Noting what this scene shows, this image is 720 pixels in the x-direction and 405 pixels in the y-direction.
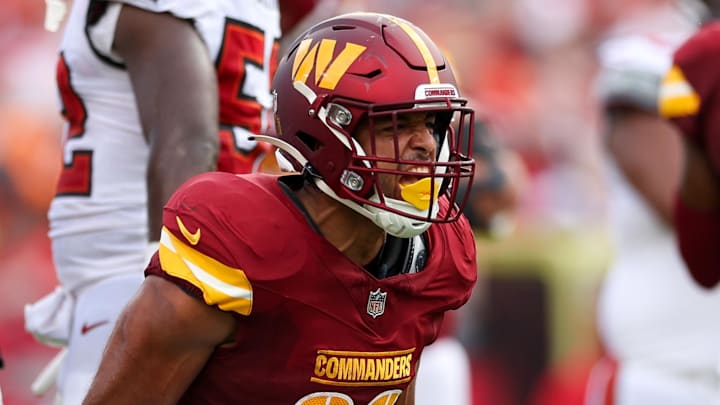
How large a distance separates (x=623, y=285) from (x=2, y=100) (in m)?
4.92

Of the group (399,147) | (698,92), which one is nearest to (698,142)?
(698,92)

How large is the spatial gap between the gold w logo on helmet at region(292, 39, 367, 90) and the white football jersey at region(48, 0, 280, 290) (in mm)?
586

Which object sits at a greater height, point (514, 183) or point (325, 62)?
point (325, 62)

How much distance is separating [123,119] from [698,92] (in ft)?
5.20

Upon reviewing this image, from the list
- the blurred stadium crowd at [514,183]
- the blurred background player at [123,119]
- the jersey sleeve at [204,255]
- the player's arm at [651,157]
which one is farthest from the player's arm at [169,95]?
the blurred stadium crowd at [514,183]

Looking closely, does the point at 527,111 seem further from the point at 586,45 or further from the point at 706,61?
the point at 706,61

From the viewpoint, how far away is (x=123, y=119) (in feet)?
10.3

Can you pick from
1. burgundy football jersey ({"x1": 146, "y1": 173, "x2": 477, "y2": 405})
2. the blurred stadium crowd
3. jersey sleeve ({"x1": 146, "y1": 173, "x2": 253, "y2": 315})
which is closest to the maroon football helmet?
burgundy football jersey ({"x1": 146, "y1": 173, "x2": 477, "y2": 405})

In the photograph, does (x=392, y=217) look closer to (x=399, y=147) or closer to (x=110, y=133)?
(x=399, y=147)

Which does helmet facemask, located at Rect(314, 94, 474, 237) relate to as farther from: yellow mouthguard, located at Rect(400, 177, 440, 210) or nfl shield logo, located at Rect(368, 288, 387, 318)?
nfl shield logo, located at Rect(368, 288, 387, 318)

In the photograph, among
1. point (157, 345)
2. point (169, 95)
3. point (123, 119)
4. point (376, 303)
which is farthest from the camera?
point (123, 119)

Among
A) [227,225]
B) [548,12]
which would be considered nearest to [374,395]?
[227,225]

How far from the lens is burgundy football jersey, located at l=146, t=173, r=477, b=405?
236 centimetres

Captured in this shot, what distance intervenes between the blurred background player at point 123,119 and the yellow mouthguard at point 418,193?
24.8 inches
